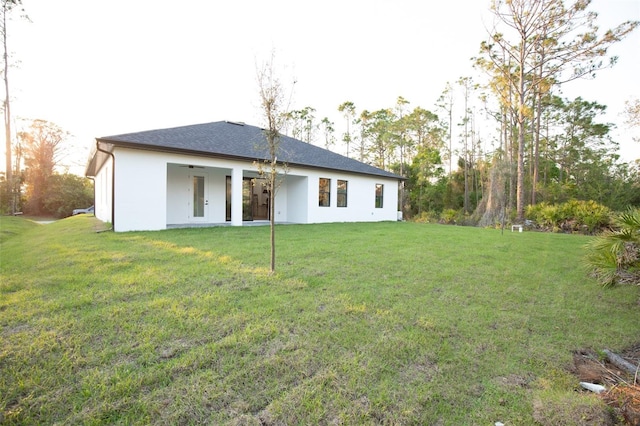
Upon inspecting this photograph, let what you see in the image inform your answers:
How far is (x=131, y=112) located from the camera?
20844mm

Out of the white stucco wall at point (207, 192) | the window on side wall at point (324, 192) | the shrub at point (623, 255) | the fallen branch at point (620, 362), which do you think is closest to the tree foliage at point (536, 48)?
the white stucco wall at point (207, 192)

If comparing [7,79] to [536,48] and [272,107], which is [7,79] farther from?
[536,48]

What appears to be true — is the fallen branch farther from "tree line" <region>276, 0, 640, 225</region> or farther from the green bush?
the green bush

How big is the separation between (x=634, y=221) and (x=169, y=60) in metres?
14.9

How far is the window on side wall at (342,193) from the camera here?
15.8 meters

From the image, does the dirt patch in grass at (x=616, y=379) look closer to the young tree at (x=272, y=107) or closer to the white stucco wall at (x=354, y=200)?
the young tree at (x=272, y=107)

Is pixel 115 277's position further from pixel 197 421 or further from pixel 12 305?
pixel 197 421

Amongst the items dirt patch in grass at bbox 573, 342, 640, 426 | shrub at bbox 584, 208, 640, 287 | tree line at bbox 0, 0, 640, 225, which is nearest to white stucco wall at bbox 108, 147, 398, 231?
tree line at bbox 0, 0, 640, 225

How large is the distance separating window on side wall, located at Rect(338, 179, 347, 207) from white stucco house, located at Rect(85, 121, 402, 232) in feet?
0.17

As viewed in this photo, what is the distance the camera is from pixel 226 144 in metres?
12.4

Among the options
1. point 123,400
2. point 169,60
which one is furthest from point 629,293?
point 169,60

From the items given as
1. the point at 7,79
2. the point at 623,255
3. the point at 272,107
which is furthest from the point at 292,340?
the point at 7,79

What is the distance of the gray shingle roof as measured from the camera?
976 cm

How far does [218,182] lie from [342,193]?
248 inches
